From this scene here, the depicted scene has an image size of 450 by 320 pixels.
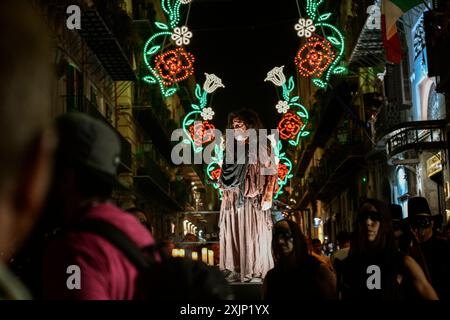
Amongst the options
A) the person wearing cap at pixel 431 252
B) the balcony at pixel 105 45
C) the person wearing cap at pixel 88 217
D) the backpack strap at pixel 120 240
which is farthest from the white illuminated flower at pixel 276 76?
the backpack strap at pixel 120 240

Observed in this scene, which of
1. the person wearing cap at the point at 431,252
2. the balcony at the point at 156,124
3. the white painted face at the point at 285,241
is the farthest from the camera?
the balcony at the point at 156,124

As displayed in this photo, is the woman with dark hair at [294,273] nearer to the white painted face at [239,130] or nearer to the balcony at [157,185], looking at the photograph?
the white painted face at [239,130]

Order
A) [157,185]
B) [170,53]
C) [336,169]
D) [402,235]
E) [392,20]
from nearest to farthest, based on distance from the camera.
Result: [402,235] < [170,53] < [392,20] < [336,169] < [157,185]

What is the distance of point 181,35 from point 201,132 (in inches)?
78.4

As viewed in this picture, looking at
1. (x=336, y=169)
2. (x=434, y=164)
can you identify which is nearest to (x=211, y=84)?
(x=434, y=164)

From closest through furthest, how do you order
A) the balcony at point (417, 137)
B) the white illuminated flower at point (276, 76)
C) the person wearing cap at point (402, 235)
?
1. the person wearing cap at point (402, 235)
2. the white illuminated flower at point (276, 76)
3. the balcony at point (417, 137)

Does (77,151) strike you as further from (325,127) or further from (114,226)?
(325,127)

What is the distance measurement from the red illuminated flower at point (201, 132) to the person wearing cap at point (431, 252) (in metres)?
7.63

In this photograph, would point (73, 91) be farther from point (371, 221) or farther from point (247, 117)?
point (371, 221)

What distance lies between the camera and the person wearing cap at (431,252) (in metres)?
7.19

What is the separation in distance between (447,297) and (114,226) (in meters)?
5.49

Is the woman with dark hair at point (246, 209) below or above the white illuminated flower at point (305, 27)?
below

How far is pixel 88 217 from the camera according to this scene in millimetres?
2211

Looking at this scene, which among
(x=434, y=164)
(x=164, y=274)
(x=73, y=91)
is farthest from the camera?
(x=73, y=91)
